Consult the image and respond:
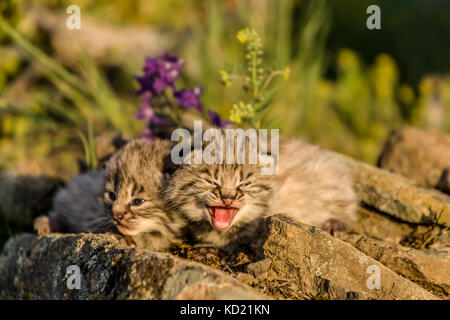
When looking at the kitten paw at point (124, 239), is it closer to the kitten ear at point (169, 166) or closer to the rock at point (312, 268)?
the kitten ear at point (169, 166)

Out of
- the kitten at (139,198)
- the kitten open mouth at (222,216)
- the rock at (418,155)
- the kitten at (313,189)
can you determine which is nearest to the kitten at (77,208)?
the kitten at (139,198)

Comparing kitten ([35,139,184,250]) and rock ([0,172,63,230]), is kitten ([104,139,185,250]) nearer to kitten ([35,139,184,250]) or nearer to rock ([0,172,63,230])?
kitten ([35,139,184,250])

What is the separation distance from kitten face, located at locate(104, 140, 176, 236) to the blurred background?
2.34m

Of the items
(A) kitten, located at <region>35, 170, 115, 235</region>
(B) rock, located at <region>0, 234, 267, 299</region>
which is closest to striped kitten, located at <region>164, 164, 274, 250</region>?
(B) rock, located at <region>0, 234, 267, 299</region>

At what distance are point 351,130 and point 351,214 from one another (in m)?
4.16

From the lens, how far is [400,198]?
428cm

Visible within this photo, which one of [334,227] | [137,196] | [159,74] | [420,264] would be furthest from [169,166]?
[420,264]

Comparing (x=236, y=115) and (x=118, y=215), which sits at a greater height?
(x=236, y=115)

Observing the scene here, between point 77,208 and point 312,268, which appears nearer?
point 312,268

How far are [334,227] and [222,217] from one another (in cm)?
117

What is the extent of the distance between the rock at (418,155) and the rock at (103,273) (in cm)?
322

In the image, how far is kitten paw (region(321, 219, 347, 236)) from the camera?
392 cm

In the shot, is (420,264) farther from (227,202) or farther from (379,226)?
(227,202)

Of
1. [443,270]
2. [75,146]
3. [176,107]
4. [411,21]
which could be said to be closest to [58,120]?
[75,146]
